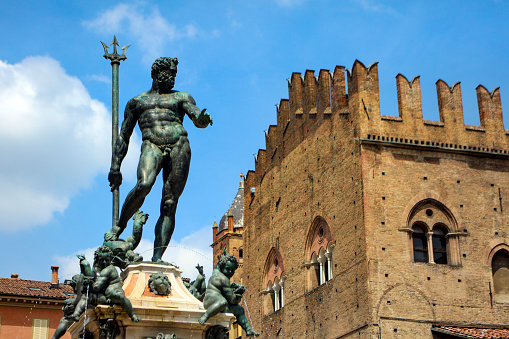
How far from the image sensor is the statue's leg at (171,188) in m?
8.21

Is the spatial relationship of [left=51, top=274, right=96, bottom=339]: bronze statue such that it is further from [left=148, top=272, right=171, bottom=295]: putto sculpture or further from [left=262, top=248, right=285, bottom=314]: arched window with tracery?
[left=262, top=248, right=285, bottom=314]: arched window with tracery

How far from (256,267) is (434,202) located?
10.8m

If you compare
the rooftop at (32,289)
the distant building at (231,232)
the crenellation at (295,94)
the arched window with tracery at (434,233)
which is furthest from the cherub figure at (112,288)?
the distant building at (231,232)

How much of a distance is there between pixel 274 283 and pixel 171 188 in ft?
Answer: 83.8

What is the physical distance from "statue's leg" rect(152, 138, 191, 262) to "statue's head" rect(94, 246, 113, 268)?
0.77 metres

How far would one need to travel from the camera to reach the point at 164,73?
28.3ft

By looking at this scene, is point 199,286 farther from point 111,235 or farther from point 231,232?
point 231,232

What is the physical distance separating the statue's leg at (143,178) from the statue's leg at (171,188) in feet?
0.50

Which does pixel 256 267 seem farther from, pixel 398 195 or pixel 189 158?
pixel 189 158

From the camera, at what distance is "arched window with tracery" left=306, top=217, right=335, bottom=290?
2870 centimetres

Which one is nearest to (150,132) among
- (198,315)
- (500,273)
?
(198,315)

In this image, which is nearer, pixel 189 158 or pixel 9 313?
pixel 189 158

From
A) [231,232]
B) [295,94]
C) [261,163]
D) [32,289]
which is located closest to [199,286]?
[295,94]

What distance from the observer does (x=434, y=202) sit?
27016 millimetres
